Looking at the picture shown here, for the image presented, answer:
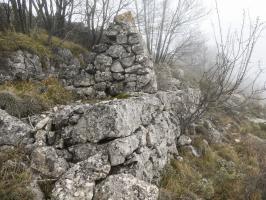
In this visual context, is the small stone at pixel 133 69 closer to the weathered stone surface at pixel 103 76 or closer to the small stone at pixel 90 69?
the weathered stone surface at pixel 103 76

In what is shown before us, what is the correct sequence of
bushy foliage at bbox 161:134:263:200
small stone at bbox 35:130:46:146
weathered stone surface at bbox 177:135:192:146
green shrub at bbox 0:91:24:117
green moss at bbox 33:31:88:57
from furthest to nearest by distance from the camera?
green moss at bbox 33:31:88:57, weathered stone surface at bbox 177:135:192:146, bushy foliage at bbox 161:134:263:200, green shrub at bbox 0:91:24:117, small stone at bbox 35:130:46:146

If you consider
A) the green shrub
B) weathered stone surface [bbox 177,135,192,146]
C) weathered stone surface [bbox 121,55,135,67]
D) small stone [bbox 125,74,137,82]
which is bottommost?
weathered stone surface [bbox 177,135,192,146]

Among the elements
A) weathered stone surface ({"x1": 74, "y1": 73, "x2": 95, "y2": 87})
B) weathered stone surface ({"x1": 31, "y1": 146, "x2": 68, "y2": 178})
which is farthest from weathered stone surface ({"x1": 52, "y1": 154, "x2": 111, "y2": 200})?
weathered stone surface ({"x1": 74, "y1": 73, "x2": 95, "y2": 87})

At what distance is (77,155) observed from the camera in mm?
5859

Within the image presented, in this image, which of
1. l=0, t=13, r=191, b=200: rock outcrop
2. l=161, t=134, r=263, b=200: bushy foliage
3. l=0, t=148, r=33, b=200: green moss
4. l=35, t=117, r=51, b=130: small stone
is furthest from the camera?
l=161, t=134, r=263, b=200: bushy foliage

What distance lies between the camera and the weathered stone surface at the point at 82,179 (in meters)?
4.91

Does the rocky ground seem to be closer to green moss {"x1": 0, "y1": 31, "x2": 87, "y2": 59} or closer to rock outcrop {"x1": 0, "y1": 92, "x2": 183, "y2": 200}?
rock outcrop {"x1": 0, "y1": 92, "x2": 183, "y2": 200}

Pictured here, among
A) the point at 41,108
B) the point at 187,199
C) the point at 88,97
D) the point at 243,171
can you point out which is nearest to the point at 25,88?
the point at 41,108

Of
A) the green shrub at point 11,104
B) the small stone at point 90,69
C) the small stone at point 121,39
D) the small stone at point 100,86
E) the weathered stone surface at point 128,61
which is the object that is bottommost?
the green shrub at point 11,104

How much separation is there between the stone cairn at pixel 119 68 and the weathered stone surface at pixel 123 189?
359cm

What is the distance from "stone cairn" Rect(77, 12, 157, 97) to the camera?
861cm

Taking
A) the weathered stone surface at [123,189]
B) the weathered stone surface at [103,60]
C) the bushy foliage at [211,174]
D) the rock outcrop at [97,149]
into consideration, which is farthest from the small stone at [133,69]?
the weathered stone surface at [123,189]

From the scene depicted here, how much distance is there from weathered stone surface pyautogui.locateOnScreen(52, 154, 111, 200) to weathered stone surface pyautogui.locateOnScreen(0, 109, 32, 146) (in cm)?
124

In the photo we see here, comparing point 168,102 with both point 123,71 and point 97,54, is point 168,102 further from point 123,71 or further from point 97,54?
point 97,54
